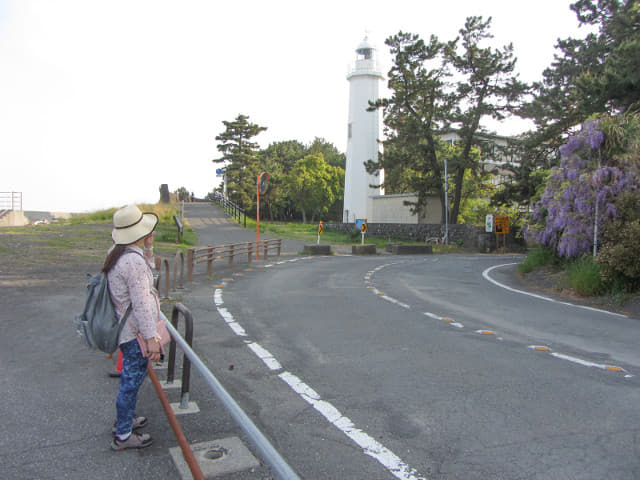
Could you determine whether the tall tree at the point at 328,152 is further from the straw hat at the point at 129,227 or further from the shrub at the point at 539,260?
the straw hat at the point at 129,227

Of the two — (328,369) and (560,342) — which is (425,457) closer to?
(328,369)

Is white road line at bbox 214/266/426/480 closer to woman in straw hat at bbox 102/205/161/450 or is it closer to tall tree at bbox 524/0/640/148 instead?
woman in straw hat at bbox 102/205/161/450

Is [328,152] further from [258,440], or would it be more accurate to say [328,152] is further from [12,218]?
[258,440]

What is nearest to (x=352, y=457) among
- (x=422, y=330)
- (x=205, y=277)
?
(x=422, y=330)

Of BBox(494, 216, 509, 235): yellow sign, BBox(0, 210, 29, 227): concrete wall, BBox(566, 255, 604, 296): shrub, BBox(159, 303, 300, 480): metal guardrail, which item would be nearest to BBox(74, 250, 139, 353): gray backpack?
BBox(159, 303, 300, 480): metal guardrail

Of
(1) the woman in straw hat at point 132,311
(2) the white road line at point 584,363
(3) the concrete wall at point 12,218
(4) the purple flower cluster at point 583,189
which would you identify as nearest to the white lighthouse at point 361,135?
(3) the concrete wall at point 12,218

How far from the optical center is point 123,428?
12.5ft

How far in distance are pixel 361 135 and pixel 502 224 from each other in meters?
17.0

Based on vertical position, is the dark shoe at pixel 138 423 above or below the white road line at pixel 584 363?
below

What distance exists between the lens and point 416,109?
42031 millimetres

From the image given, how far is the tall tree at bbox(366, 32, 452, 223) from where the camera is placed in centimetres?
3978

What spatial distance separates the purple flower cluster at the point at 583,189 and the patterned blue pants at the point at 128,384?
12.8 m

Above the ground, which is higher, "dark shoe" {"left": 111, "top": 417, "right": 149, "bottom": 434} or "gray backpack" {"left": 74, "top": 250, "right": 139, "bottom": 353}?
"gray backpack" {"left": 74, "top": 250, "right": 139, "bottom": 353}

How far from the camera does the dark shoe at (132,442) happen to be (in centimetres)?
377
